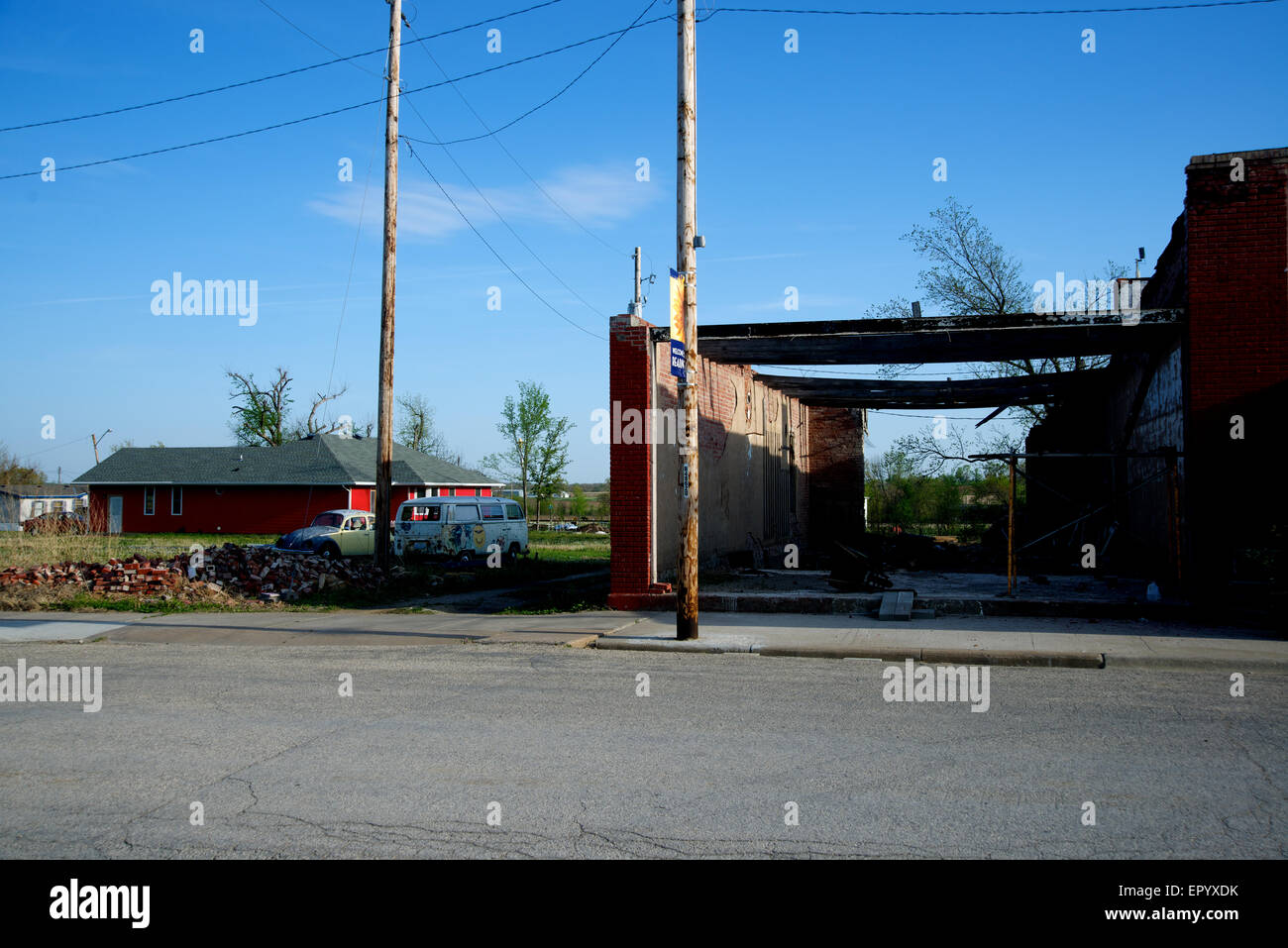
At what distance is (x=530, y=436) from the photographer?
212ft

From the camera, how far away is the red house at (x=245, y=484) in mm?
48881

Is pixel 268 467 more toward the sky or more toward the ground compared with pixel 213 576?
more toward the sky

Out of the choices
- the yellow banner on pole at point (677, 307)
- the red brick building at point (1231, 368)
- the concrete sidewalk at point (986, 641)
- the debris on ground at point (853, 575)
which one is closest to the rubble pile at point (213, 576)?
the concrete sidewalk at point (986, 641)

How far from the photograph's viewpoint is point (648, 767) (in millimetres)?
6477

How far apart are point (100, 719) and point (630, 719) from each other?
4.57 meters

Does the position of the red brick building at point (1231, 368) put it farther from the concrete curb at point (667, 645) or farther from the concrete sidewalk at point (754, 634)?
the concrete curb at point (667, 645)

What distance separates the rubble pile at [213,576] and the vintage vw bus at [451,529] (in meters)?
5.30

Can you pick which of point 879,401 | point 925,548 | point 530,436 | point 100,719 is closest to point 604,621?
point 100,719

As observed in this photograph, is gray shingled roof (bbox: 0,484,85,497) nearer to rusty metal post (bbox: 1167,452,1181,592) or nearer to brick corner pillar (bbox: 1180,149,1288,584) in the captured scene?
rusty metal post (bbox: 1167,452,1181,592)

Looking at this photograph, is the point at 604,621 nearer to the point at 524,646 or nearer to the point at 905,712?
the point at 524,646

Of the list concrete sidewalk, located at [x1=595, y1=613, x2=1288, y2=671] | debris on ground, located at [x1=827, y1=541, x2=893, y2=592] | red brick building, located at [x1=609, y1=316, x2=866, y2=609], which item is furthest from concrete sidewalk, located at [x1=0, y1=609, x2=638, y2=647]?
debris on ground, located at [x1=827, y1=541, x2=893, y2=592]

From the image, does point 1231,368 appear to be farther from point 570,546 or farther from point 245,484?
point 245,484

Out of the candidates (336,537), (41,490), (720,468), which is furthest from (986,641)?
(41,490)

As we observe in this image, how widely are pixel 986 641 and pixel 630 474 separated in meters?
6.41
